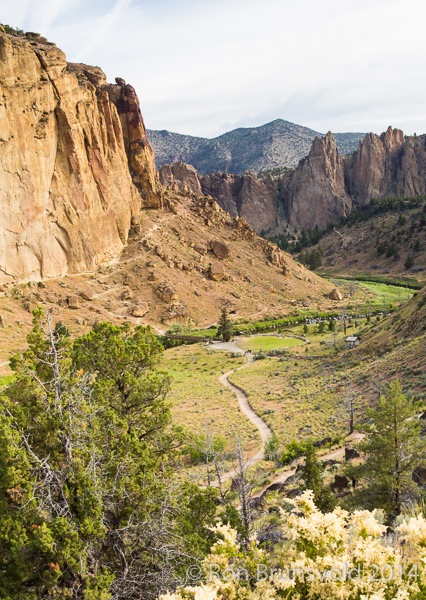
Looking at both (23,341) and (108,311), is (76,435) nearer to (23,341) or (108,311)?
(23,341)

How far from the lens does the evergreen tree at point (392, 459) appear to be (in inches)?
463

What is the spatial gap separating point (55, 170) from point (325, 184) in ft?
436

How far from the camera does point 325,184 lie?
572ft

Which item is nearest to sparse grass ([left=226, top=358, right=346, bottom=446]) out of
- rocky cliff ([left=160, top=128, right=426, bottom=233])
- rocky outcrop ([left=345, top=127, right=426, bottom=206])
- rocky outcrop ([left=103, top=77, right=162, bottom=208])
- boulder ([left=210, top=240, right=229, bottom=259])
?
boulder ([left=210, top=240, right=229, bottom=259])

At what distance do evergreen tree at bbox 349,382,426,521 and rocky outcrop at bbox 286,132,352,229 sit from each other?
166507 mm

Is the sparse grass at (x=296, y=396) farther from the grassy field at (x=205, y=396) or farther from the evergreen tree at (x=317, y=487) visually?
the evergreen tree at (x=317, y=487)

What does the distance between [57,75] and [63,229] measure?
69.3 ft

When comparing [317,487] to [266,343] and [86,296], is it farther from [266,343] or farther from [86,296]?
[86,296]

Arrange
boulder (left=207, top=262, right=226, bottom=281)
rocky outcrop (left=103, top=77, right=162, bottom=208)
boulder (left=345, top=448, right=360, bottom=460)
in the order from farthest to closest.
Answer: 1. rocky outcrop (left=103, top=77, right=162, bottom=208)
2. boulder (left=207, top=262, right=226, bottom=281)
3. boulder (left=345, top=448, right=360, bottom=460)

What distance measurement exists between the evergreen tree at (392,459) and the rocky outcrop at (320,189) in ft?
546

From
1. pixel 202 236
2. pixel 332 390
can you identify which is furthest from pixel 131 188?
pixel 332 390

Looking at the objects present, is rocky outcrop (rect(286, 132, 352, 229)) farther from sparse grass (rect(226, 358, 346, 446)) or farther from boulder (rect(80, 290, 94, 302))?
sparse grass (rect(226, 358, 346, 446))

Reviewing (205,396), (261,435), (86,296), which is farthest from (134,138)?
(261,435)

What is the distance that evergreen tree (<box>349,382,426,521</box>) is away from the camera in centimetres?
1175
